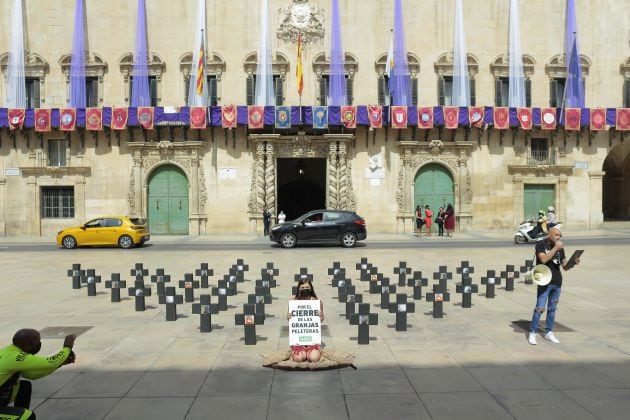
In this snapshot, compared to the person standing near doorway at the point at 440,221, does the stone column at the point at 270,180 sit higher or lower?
higher

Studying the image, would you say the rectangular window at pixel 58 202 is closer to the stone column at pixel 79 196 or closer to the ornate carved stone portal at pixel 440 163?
the stone column at pixel 79 196

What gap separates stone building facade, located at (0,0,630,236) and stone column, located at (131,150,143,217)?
76mm

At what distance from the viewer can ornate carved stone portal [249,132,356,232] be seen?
29375mm

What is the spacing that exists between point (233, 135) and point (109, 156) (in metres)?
6.70

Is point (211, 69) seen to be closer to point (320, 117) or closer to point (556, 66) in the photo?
point (320, 117)

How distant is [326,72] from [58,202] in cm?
1599

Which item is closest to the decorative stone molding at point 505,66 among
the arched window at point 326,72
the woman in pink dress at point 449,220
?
the arched window at point 326,72

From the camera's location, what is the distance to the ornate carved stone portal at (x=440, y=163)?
29938 mm

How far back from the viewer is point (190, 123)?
93.9 ft

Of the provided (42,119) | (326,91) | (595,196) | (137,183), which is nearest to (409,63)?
(326,91)

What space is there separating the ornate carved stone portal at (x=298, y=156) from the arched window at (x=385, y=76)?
2958 mm

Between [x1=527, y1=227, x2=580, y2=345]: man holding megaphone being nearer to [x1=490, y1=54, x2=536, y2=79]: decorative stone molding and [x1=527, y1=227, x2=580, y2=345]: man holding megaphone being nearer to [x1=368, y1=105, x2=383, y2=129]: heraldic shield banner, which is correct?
[x1=368, y1=105, x2=383, y2=129]: heraldic shield banner

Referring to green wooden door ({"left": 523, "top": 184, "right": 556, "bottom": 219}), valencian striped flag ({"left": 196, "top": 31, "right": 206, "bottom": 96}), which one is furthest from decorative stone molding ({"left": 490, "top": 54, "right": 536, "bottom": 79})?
valencian striped flag ({"left": 196, "top": 31, "right": 206, "bottom": 96})

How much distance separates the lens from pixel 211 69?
97.3 feet
